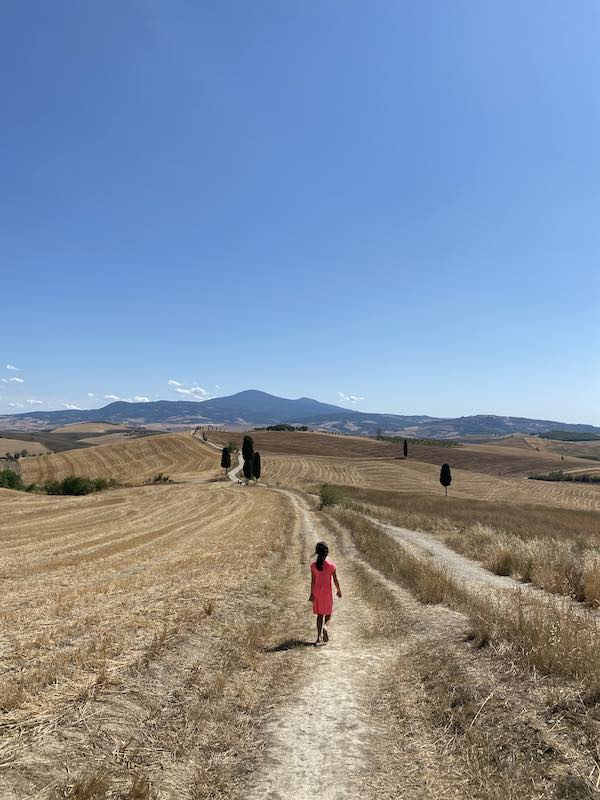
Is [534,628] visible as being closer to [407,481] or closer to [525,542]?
[525,542]

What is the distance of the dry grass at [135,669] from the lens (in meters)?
5.70

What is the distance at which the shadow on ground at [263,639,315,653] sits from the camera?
35.9ft

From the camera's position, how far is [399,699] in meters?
8.21

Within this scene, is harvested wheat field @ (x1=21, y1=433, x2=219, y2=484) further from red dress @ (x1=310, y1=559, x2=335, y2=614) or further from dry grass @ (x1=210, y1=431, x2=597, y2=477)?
red dress @ (x1=310, y1=559, x2=335, y2=614)

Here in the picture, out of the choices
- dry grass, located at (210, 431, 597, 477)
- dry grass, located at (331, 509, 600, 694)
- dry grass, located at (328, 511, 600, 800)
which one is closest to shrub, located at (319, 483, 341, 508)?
dry grass, located at (331, 509, 600, 694)

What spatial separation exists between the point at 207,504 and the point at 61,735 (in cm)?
4427

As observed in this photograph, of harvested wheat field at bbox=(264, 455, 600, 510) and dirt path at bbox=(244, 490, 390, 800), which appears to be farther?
harvested wheat field at bbox=(264, 455, 600, 510)

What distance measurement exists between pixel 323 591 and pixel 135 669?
4.69m

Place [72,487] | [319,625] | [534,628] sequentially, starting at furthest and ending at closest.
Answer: [72,487]
[319,625]
[534,628]

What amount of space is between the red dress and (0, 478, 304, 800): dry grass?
4.94 feet

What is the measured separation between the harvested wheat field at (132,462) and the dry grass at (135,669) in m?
75.7

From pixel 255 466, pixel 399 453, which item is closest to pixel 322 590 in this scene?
pixel 255 466

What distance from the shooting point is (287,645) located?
11.3 metres

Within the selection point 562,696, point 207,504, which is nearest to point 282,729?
point 562,696
